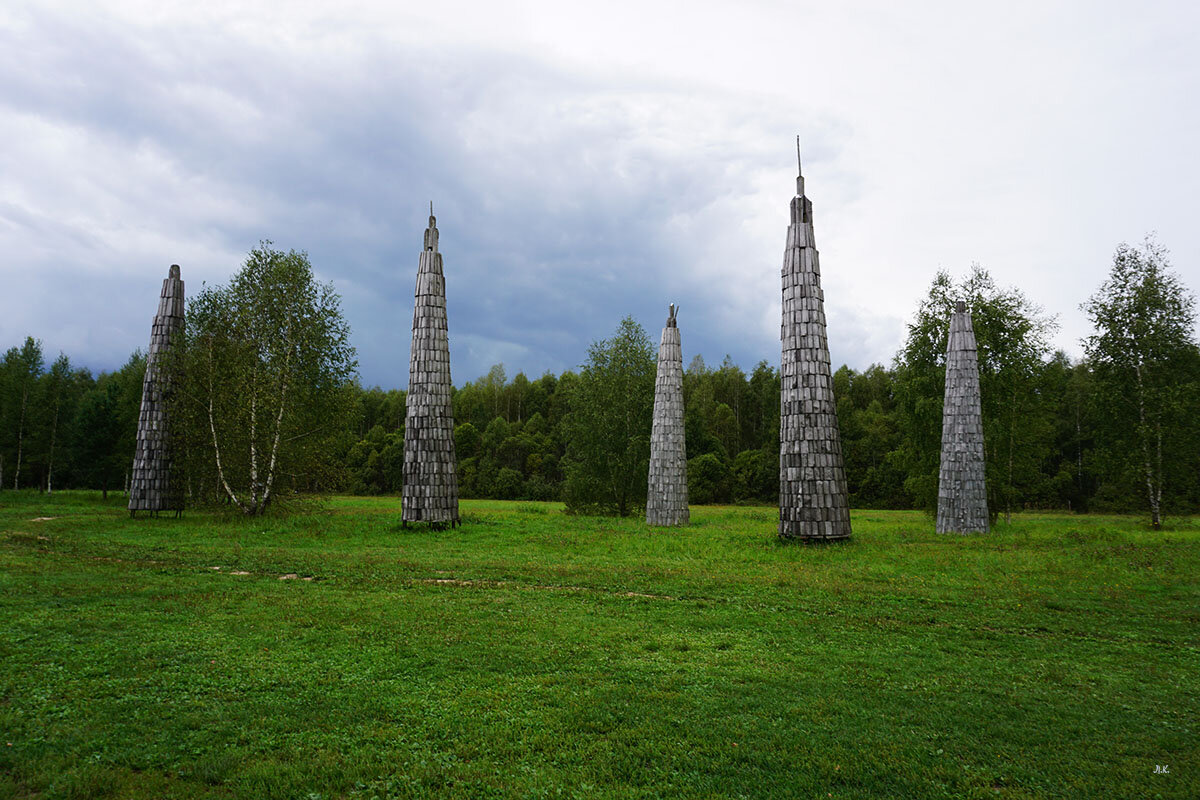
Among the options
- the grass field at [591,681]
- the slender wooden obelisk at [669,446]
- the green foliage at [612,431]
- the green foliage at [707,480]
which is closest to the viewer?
the grass field at [591,681]

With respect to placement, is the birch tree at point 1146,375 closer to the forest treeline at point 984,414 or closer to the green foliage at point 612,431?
the forest treeline at point 984,414

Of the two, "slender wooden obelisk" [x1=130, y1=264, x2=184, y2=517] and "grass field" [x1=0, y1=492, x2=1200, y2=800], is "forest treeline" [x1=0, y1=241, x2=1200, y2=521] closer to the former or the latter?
"slender wooden obelisk" [x1=130, y1=264, x2=184, y2=517]

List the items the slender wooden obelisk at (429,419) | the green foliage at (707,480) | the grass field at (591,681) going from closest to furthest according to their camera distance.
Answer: the grass field at (591,681) → the slender wooden obelisk at (429,419) → the green foliage at (707,480)

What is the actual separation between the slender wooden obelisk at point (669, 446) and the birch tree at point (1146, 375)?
76.2 feet

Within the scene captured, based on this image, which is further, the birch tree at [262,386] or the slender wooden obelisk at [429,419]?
the birch tree at [262,386]

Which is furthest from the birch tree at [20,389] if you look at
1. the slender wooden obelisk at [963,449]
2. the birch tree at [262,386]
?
the slender wooden obelisk at [963,449]

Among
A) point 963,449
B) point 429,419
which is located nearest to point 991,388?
point 963,449

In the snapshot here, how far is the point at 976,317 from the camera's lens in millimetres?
35375

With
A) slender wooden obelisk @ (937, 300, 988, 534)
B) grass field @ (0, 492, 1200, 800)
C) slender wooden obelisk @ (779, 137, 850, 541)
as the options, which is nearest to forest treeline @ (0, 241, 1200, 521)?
slender wooden obelisk @ (937, 300, 988, 534)

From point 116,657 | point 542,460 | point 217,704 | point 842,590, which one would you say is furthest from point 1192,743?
point 542,460

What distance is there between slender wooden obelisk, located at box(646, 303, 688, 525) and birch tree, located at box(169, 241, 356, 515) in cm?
1543

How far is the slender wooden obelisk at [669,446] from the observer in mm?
29250

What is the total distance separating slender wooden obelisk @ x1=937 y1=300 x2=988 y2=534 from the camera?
26.0 metres

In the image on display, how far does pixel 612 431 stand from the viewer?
123 feet
